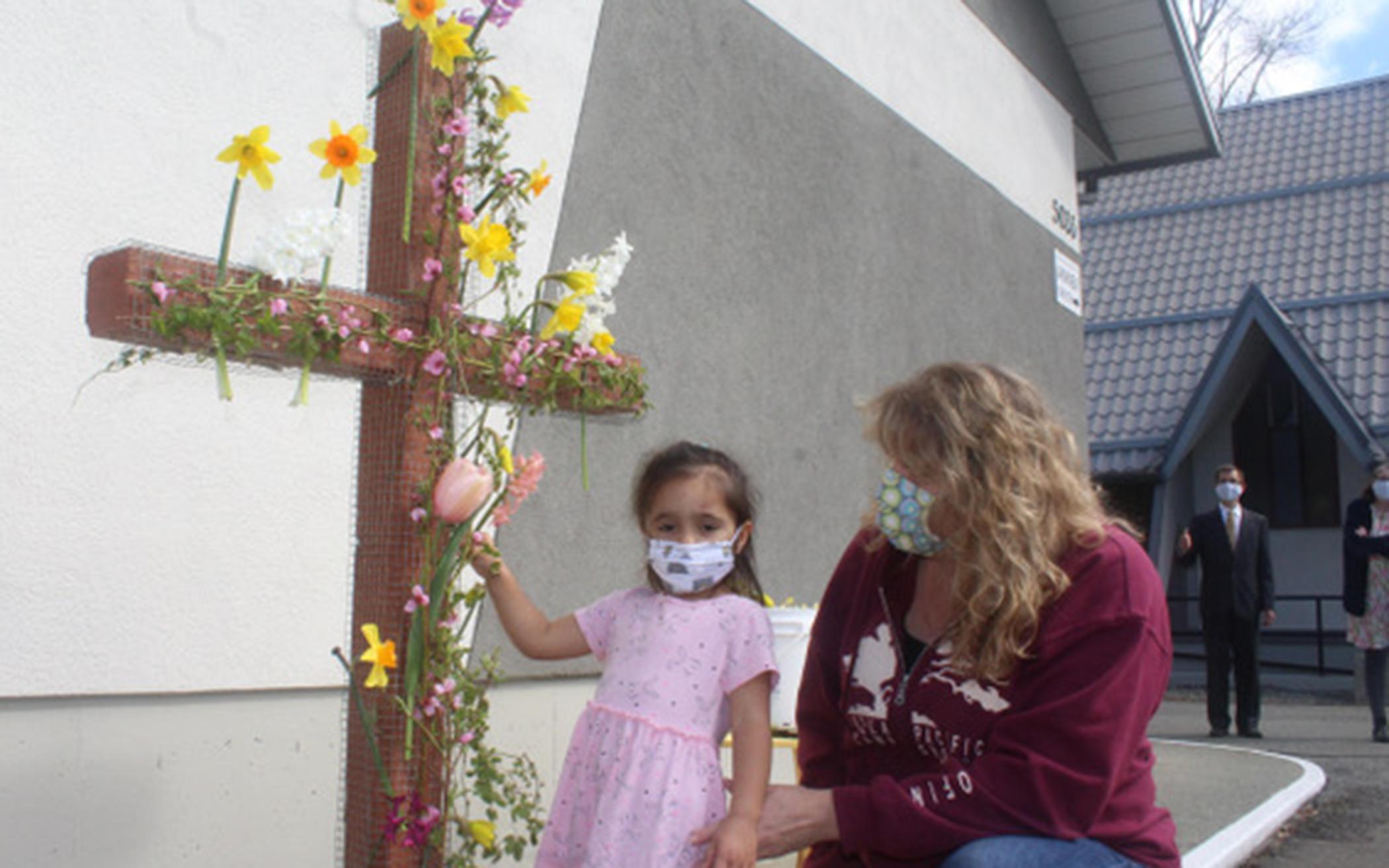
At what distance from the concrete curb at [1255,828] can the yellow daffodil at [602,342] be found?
120 inches

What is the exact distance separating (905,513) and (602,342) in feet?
1.85

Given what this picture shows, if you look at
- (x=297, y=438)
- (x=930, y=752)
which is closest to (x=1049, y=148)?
(x=297, y=438)

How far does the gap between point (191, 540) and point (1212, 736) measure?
693cm

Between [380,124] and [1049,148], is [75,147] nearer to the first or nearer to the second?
[380,124]

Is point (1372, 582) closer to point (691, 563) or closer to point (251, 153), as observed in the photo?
point (691, 563)

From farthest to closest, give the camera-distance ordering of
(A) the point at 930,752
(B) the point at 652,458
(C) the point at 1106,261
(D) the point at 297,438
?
(C) the point at 1106,261 < (D) the point at 297,438 < (B) the point at 652,458 < (A) the point at 930,752

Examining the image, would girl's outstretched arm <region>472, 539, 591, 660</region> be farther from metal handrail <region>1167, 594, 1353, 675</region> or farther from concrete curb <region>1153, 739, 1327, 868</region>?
metal handrail <region>1167, 594, 1353, 675</region>

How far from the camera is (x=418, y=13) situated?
1.92 meters

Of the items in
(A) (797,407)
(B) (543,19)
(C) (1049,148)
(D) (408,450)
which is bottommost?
(D) (408,450)

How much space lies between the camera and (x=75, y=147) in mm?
2951

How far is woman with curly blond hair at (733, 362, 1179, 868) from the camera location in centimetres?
199

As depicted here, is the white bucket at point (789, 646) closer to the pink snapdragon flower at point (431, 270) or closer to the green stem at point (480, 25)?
the pink snapdragon flower at point (431, 270)

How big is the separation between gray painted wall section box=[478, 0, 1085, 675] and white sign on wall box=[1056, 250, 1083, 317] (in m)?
2.02

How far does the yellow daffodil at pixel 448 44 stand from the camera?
6.40 feet
